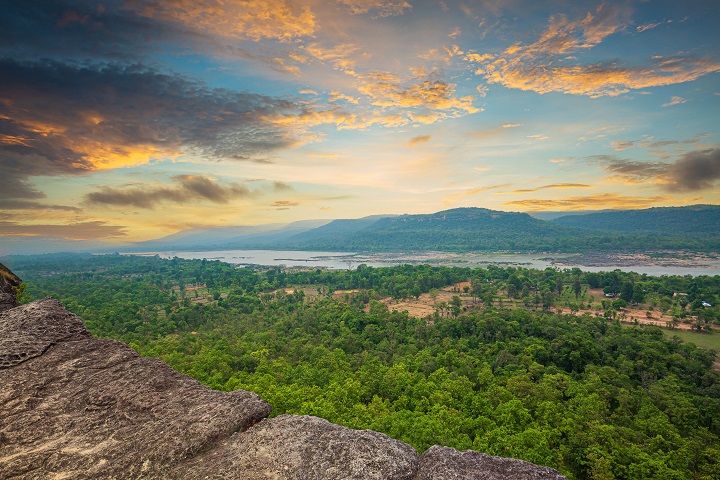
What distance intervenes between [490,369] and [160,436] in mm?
30702

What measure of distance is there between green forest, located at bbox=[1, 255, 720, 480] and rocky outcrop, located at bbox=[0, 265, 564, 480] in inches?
502

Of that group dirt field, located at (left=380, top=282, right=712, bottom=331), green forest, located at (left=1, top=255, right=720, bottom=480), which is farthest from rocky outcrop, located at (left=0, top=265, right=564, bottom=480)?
dirt field, located at (left=380, top=282, right=712, bottom=331)

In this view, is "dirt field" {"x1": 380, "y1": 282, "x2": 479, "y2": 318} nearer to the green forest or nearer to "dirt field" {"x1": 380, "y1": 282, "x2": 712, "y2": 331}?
"dirt field" {"x1": 380, "y1": 282, "x2": 712, "y2": 331}

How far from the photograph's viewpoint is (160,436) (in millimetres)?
Answer: 6977

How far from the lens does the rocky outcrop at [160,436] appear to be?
20.6 feet

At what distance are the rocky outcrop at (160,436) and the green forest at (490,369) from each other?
12758mm

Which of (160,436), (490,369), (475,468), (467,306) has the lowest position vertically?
(467,306)

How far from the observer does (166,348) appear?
37.7 metres

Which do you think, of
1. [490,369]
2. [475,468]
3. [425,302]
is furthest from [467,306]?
[475,468]

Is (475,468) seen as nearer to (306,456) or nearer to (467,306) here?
(306,456)

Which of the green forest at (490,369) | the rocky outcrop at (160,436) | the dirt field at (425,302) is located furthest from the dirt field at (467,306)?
the rocky outcrop at (160,436)

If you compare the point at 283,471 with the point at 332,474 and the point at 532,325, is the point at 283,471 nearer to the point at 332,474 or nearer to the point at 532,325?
the point at 332,474

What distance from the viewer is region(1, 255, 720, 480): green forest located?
19578 millimetres

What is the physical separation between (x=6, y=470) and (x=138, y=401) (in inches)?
92.4
